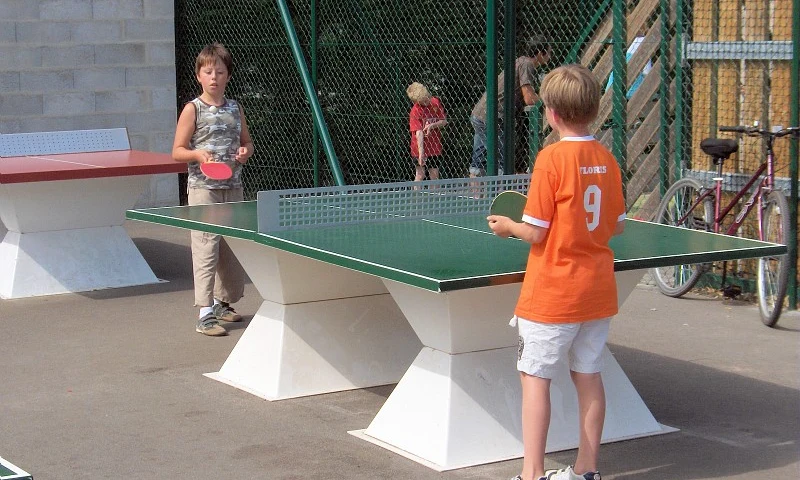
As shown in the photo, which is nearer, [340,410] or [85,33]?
[340,410]

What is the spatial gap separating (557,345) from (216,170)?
3151 mm

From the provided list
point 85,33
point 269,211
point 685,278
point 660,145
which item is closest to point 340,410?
point 269,211

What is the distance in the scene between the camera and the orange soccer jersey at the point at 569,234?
406 cm

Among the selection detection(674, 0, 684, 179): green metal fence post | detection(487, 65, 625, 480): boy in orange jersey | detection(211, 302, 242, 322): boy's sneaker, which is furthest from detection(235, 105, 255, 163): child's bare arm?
detection(487, 65, 625, 480): boy in orange jersey

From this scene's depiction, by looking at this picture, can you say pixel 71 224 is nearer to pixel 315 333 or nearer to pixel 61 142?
pixel 61 142

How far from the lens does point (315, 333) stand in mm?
5844

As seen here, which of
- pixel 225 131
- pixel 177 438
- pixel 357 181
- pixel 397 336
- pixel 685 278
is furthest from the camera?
pixel 357 181

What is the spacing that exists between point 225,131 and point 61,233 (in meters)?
1.92

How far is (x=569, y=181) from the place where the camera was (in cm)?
405

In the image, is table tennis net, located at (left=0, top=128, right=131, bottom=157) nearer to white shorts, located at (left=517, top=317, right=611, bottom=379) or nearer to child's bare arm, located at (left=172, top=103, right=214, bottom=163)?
child's bare arm, located at (left=172, top=103, right=214, bottom=163)

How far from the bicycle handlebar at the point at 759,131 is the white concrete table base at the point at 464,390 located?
276 centimetres

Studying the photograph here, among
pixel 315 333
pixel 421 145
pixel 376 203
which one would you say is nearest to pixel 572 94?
pixel 376 203

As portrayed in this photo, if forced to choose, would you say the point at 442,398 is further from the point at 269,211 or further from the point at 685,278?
the point at 685,278

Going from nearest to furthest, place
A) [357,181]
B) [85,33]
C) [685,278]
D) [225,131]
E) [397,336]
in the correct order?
[397,336] → [225,131] → [685,278] → [357,181] → [85,33]
